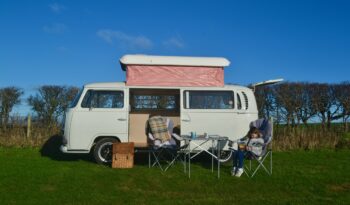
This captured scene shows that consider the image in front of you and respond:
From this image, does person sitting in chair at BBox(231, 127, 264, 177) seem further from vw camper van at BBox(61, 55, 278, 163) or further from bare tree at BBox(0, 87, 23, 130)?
bare tree at BBox(0, 87, 23, 130)

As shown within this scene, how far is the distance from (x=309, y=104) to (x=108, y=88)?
1439 cm

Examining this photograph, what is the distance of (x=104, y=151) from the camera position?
1051cm

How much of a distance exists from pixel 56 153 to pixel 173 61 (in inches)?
186

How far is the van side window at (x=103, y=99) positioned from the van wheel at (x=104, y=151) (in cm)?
85

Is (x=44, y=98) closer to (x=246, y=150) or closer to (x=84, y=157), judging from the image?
(x=84, y=157)

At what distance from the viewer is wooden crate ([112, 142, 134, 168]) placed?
32.4 ft

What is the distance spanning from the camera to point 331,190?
299 inches

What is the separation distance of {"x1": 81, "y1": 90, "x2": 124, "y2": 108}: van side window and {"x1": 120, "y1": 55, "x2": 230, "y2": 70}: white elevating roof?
2.62 feet

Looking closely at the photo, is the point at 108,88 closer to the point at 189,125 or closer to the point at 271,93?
the point at 189,125

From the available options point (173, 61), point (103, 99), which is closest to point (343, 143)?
point (173, 61)

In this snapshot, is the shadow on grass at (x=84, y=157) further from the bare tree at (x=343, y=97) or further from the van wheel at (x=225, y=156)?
the bare tree at (x=343, y=97)

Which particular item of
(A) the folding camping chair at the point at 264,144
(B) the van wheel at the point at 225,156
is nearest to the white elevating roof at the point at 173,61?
(A) the folding camping chair at the point at 264,144

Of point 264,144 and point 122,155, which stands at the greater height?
point 264,144

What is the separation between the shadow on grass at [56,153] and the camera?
11.6m
